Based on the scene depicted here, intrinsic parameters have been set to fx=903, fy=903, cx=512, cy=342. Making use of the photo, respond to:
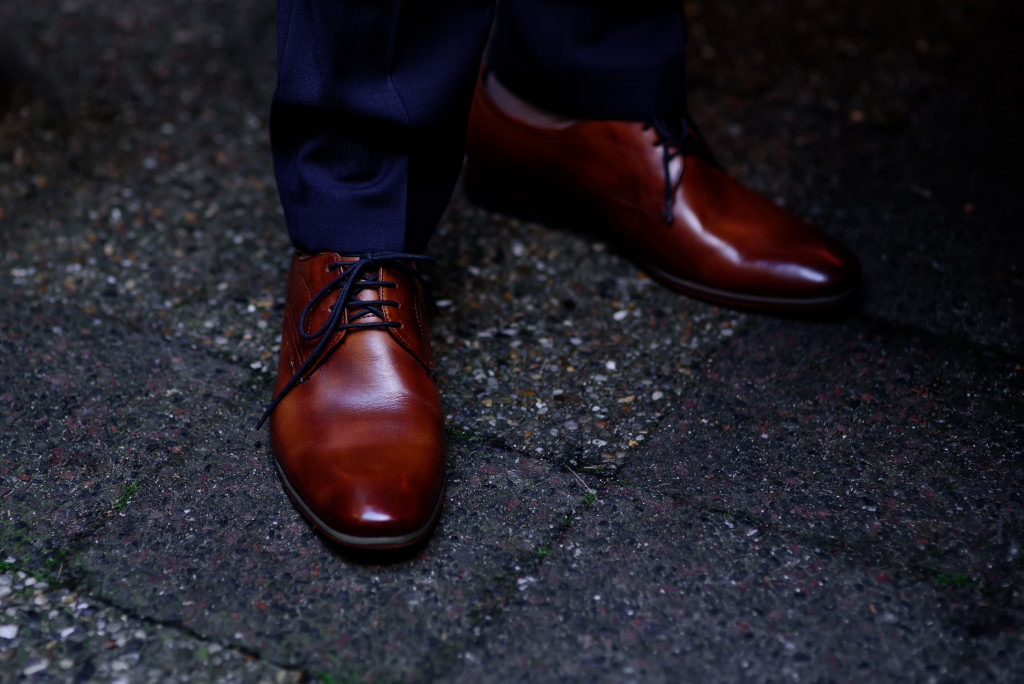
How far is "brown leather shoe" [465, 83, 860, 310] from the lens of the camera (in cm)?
139

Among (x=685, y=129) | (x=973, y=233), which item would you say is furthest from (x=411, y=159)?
(x=973, y=233)

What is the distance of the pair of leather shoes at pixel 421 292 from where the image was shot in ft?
3.34

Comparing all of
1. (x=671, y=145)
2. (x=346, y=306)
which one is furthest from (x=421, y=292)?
(x=671, y=145)

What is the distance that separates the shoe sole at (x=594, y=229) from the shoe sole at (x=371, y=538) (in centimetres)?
62

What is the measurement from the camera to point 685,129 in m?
1.46

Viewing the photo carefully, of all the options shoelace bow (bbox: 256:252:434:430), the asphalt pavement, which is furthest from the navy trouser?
the asphalt pavement

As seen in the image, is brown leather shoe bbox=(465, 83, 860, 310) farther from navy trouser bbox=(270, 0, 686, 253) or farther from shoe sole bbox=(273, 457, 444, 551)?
shoe sole bbox=(273, 457, 444, 551)

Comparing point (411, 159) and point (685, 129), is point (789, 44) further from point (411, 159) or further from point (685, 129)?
point (411, 159)

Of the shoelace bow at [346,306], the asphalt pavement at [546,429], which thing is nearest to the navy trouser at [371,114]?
the shoelace bow at [346,306]

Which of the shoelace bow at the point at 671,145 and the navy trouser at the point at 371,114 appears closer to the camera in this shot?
the navy trouser at the point at 371,114

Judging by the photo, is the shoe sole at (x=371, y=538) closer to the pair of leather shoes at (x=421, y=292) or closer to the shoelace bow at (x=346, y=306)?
the pair of leather shoes at (x=421, y=292)

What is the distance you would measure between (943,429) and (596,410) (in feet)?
1.52

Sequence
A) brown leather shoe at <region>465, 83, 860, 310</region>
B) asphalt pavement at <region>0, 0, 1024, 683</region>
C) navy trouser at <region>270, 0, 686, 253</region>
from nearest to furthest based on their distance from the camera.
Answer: asphalt pavement at <region>0, 0, 1024, 683</region> → navy trouser at <region>270, 0, 686, 253</region> → brown leather shoe at <region>465, 83, 860, 310</region>

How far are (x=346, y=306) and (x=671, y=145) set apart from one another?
2.02ft
